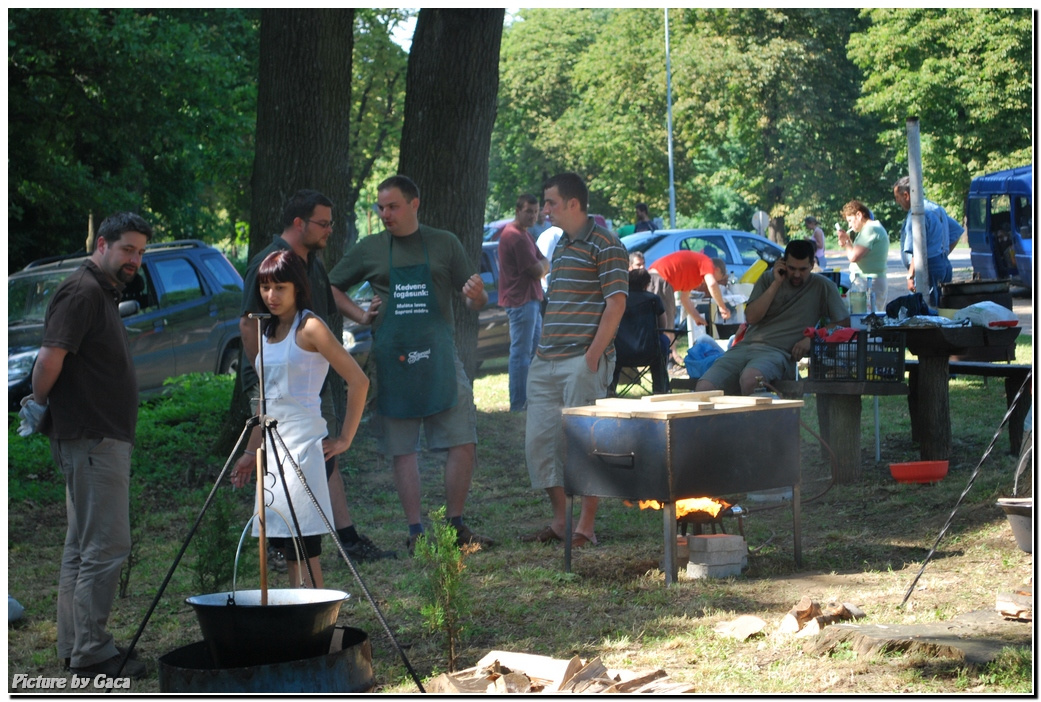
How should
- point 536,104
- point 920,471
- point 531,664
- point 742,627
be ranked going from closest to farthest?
1. point 531,664
2. point 742,627
3. point 920,471
4. point 536,104

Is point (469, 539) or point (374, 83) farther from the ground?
point (374, 83)

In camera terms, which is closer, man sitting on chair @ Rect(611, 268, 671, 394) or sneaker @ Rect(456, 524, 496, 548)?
sneaker @ Rect(456, 524, 496, 548)

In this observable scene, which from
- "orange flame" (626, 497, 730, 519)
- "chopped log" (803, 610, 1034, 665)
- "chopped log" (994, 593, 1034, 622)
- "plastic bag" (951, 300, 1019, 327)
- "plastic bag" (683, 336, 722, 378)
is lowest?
"chopped log" (803, 610, 1034, 665)

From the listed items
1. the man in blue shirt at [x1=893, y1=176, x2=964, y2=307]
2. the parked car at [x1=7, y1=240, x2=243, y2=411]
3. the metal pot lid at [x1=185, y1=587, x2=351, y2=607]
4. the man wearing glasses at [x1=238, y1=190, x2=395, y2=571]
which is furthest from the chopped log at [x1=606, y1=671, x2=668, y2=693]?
the parked car at [x1=7, y1=240, x2=243, y2=411]

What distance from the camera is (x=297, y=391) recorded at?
206 inches

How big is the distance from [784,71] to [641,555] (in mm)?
40103

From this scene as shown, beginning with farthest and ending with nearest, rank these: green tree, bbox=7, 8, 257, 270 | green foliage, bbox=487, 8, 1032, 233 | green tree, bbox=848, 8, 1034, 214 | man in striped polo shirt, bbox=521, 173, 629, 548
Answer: green foliage, bbox=487, 8, 1032, 233 < green tree, bbox=848, 8, 1034, 214 < green tree, bbox=7, 8, 257, 270 < man in striped polo shirt, bbox=521, 173, 629, 548

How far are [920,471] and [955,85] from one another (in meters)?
30.6

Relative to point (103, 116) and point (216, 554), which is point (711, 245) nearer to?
point (103, 116)

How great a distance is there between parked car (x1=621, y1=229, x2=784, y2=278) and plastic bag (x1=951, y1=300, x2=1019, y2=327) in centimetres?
1133

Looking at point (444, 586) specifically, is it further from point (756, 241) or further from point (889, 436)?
point (756, 241)

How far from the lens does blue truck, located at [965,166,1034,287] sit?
Result: 27.5 meters

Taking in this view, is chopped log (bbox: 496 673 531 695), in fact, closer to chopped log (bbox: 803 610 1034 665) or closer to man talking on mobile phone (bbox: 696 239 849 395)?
chopped log (bbox: 803 610 1034 665)

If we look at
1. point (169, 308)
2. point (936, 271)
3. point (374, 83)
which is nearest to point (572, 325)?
point (936, 271)
